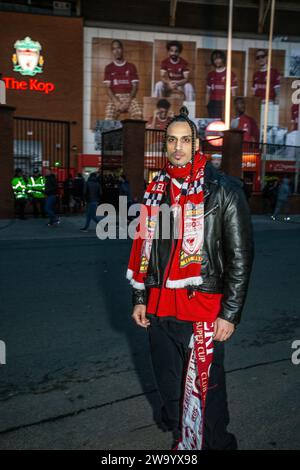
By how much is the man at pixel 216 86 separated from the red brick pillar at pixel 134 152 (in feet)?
59.8

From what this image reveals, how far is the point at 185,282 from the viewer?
2.38 meters

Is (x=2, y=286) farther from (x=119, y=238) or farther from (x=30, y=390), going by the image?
(x=119, y=238)

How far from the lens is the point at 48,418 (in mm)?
3131

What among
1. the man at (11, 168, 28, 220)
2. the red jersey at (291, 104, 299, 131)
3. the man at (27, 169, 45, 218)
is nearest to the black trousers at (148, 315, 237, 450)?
the man at (11, 168, 28, 220)

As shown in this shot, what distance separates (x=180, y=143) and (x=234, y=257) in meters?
0.68

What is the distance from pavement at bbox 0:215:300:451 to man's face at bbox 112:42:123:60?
29518mm

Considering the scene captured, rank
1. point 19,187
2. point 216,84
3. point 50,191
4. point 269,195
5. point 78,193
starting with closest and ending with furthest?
1. point 50,191
2. point 19,187
3. point 78,193
4. point 269,195
5. point 216,84

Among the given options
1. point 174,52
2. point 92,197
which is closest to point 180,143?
point 92,197

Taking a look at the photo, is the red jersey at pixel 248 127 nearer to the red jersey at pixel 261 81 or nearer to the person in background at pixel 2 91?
the red jersey at pixel 261 81

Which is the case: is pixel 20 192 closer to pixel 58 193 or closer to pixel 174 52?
pixel 58 193

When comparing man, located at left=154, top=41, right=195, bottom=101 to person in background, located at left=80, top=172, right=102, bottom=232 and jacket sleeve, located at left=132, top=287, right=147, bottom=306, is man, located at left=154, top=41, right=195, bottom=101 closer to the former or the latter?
person in background, located at left=80, top=172, right=102, bottom=232

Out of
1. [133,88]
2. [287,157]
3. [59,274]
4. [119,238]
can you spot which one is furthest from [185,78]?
[59,274]

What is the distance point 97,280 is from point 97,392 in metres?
3.89

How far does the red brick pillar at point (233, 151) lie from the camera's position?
21.5 meters
